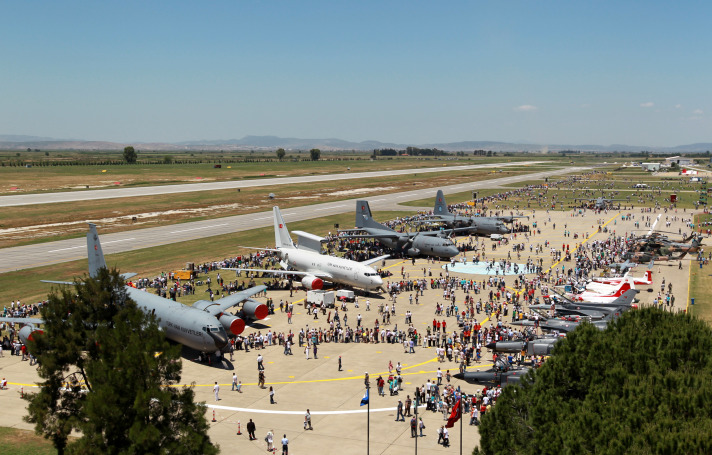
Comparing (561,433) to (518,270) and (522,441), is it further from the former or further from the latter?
(518,270)

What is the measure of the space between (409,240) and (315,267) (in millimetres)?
20759

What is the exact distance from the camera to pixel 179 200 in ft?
475

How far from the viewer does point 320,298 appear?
57.9m

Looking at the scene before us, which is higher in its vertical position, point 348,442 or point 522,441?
point 522,441

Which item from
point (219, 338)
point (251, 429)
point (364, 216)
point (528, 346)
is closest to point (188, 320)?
point (219, 338)

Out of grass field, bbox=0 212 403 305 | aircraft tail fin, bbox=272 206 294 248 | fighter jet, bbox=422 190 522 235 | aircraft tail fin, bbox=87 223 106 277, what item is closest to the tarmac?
aircraft tail fin, bbox=87 223 106 277

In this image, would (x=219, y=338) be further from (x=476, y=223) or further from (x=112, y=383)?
(x=476, y=223)

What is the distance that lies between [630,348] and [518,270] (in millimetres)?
49838

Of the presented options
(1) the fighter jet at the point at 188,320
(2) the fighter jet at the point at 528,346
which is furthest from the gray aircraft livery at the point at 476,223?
(1) the fighter jet at the point at 188,320

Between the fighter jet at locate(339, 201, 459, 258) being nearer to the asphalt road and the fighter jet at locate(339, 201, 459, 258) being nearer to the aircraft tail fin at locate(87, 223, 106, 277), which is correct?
the asphalt road

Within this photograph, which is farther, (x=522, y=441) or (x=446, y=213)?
(x=446, y=213)

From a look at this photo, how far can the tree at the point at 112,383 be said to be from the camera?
20891 mm

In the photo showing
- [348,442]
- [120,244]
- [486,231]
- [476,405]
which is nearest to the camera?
[348,442]

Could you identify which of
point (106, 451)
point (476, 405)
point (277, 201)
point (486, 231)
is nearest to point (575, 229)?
point (486, 231)
